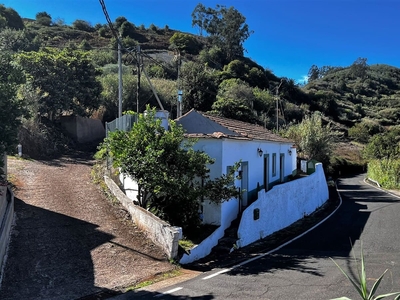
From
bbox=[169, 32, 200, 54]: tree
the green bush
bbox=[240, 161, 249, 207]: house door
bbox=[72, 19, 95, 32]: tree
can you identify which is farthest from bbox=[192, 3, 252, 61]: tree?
bbox=[240, 161, 249, 207]: house door

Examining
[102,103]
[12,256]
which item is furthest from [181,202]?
[102,103]

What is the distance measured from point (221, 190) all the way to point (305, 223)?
8.41 metres

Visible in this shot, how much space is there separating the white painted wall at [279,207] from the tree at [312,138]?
12.9 m

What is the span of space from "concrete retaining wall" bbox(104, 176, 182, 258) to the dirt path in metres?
0.21

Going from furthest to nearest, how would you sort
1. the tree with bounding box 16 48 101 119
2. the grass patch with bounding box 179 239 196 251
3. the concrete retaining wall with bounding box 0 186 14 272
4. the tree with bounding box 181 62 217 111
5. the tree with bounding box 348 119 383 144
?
1. the tree with bounding box 348 119 383 144
2. the tree with bounding box 181 62 217 111
3. the tree with bounding box 16 48 101 119
4. the grass patch with bounding box 179 239 196 251
5. the concrete retaining wall with bounding box 0 186 14 272

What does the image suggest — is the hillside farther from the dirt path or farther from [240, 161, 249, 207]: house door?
the dirt path

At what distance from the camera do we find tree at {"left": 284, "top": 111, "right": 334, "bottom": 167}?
35.6 metres

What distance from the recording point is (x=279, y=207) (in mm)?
15922

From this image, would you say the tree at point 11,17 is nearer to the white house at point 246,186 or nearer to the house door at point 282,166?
the house door at point 282,166

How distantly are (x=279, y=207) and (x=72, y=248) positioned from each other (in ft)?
32.0

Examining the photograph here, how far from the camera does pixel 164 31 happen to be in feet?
301

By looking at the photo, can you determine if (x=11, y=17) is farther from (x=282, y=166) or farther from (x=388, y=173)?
(x=388, y=173)

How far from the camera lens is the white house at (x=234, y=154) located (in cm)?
1208

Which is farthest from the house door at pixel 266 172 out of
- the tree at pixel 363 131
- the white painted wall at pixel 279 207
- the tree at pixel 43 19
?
the tree at pixel 43 19
